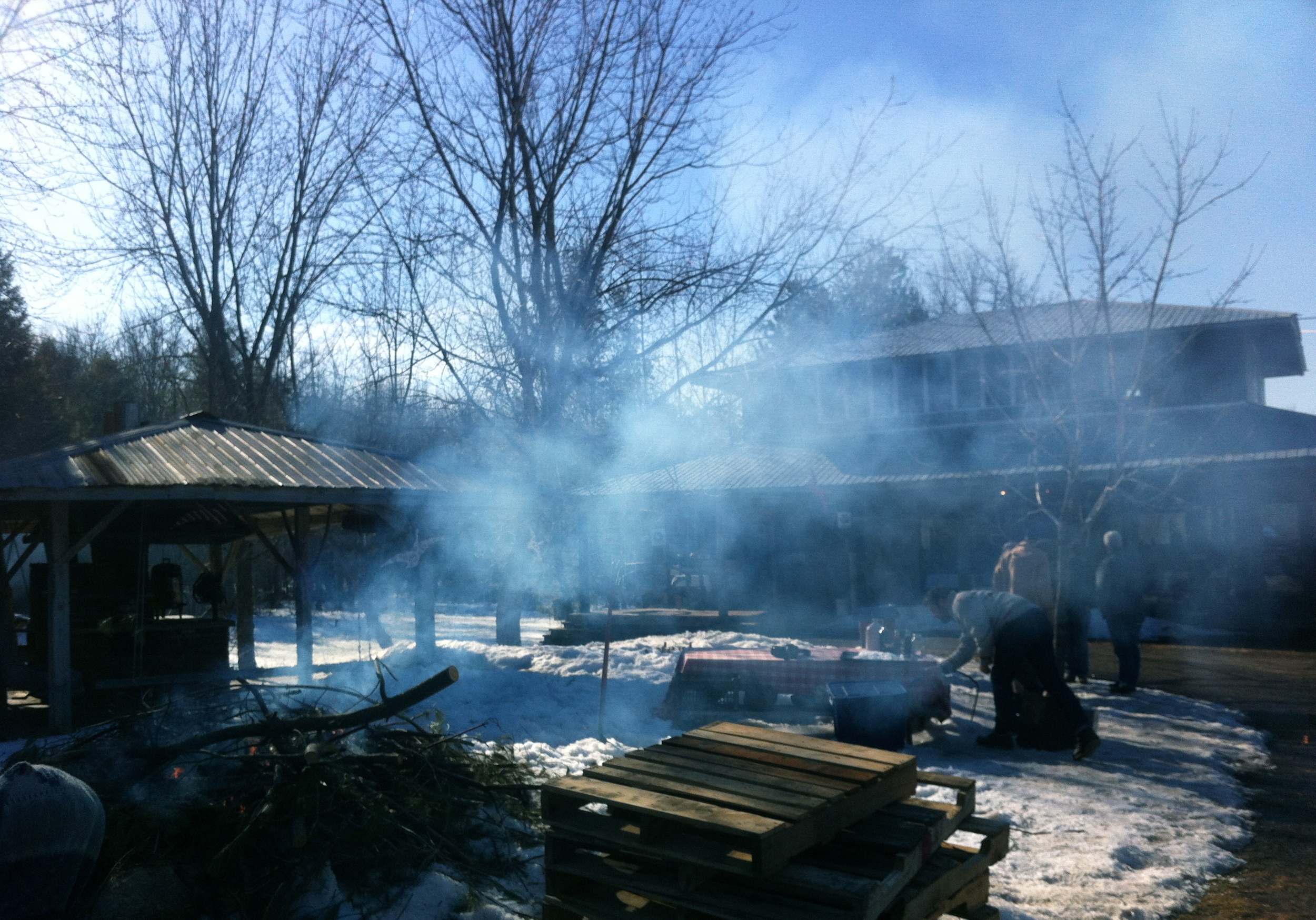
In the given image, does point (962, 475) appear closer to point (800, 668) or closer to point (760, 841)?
point (800, 668)

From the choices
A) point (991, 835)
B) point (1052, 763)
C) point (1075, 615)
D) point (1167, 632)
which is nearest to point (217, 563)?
point (1052, 763)

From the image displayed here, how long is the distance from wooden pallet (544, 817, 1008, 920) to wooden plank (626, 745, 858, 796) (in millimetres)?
292

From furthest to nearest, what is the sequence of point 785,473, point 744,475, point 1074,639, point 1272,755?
point 744,475
point 785,473
point 1074,639
point 1272,755

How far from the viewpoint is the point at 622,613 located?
1938 centimetres

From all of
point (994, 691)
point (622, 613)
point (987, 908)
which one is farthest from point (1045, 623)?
point (622, 613)

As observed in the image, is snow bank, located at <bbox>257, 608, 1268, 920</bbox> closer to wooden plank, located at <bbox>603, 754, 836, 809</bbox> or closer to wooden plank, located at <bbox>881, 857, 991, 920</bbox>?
wooden plank, located at <bbox>881, 857, 991, 920</bbox>

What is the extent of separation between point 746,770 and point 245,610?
1146 cm

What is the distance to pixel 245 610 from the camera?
13336mm

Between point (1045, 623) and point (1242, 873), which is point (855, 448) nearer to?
point (1045, 623)

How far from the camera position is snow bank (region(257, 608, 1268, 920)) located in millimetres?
5090

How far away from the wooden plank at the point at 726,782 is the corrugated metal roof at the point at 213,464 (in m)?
6.27

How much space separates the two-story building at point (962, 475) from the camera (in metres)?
18.1

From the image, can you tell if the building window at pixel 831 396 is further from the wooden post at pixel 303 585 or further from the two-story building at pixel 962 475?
the wooden post at pixel 303 585

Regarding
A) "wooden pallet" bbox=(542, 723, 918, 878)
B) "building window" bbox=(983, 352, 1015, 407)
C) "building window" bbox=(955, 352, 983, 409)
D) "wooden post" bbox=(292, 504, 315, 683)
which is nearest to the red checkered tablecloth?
"wooden post" bbox=(292, 504, 315, 683)
